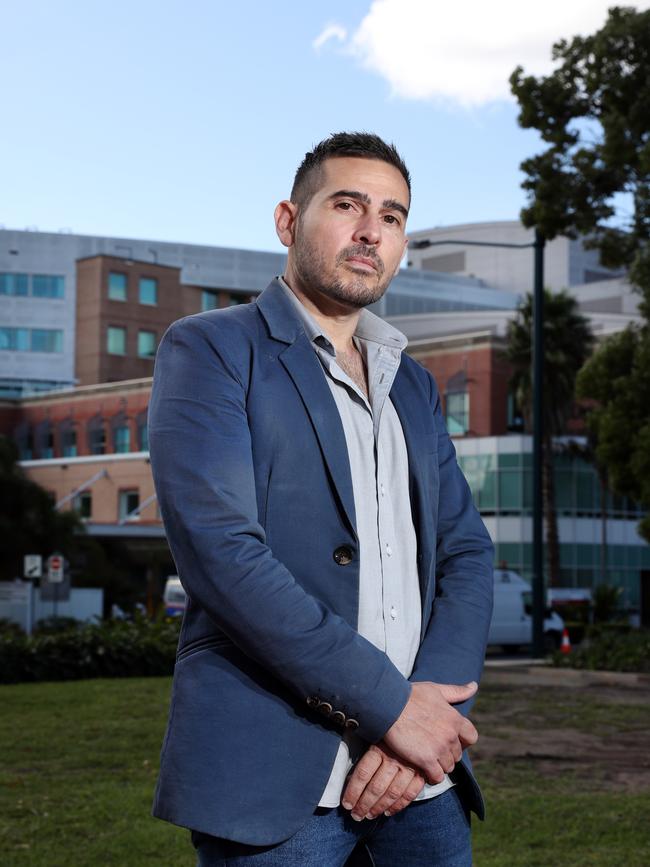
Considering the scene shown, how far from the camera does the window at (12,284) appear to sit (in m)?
92.6

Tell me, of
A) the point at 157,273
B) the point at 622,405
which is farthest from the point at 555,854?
the point at 157,273

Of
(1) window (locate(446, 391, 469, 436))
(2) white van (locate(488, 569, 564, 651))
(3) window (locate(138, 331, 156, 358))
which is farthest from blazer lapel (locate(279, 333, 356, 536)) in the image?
(3) window (locate(138, 331, 156, 358))

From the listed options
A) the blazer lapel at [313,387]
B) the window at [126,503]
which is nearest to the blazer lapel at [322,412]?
the blazer lapel at [313,387]

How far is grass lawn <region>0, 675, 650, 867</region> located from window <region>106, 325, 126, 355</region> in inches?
2947

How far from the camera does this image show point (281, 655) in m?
2.46

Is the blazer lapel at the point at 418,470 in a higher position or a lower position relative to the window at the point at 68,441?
lower

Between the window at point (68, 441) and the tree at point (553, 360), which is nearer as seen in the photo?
the tree at point (553, 360)

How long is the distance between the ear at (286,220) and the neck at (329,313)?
0.31ft

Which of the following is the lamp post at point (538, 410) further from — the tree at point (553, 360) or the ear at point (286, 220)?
the tree at point (553, 360)

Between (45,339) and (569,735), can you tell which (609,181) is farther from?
(45,339)

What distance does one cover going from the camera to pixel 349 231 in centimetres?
291

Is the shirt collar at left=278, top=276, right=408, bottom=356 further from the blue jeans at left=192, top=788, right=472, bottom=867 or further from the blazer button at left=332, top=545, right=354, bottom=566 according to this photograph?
the blue jeans at left=192, top=788, right=472, bottom=867

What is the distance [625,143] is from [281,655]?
2291 cm

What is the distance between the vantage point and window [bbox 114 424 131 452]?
76312mm
